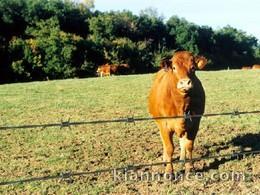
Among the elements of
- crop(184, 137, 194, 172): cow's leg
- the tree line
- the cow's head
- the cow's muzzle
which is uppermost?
the tree line

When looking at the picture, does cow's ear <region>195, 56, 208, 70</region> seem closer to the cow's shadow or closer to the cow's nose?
Result: the cow's nose

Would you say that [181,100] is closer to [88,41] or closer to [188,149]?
[188,149]

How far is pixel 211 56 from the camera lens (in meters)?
72.3

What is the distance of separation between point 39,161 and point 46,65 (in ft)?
136

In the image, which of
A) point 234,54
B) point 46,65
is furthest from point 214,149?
point 234,54

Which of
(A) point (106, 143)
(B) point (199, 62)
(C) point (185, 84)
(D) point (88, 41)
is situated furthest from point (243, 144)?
(D) point (88, 41)

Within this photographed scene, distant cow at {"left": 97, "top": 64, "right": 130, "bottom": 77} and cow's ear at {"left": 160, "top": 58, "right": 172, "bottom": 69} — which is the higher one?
cow's ear at {"left": 160, "top": 58, "right": 172, "bottom": 69}

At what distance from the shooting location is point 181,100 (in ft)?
25.1

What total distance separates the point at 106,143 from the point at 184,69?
3.37 m

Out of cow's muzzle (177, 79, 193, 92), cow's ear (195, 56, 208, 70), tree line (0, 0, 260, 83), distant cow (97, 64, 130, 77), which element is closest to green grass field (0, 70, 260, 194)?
cow's muzzle (177, 79, 193, 92)

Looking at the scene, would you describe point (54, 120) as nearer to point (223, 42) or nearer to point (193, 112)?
point (193, 112)

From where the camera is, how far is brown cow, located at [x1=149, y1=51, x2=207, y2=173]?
7355 millimetres

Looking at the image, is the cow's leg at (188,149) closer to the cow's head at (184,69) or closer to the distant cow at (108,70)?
the cow's head at (184,69)

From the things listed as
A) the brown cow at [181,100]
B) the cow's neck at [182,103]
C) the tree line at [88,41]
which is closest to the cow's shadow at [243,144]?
the brown cow at [181,100]
